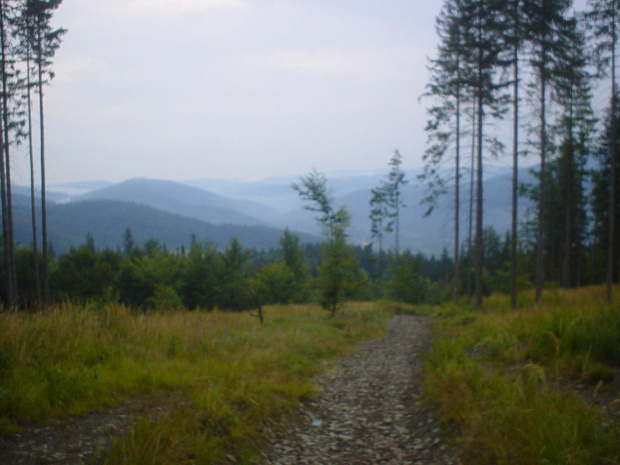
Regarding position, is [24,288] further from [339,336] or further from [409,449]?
[409,449]

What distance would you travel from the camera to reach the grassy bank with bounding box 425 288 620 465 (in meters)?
3.88

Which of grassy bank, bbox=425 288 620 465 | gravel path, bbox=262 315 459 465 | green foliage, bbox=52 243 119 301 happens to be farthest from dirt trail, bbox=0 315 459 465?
green foliage, bbox=52 243 119 301

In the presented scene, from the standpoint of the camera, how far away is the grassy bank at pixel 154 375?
4.39 meters

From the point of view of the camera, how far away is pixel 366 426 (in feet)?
20.0

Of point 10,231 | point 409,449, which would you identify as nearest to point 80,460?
point 409,449

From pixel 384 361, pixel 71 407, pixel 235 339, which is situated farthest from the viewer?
pixel 384 361

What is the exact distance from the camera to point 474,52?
16781mm

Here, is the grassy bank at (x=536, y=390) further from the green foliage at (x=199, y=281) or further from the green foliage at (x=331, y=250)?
the green foliage at (x=199, y=281)

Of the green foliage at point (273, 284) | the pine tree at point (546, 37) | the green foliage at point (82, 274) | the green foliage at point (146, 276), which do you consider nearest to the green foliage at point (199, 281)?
the green foliage at point (146, 276)

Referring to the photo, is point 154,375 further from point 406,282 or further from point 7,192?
point 406,282

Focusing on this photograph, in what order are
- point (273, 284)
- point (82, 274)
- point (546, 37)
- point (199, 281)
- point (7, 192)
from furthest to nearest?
point (199, 281) < point (273, 284) < point (82, 274) < point (7, 192) < point (546, 37)

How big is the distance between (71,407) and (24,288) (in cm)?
4004

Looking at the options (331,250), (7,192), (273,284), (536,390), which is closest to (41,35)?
(7,192)

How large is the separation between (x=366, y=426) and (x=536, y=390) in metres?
2.47
